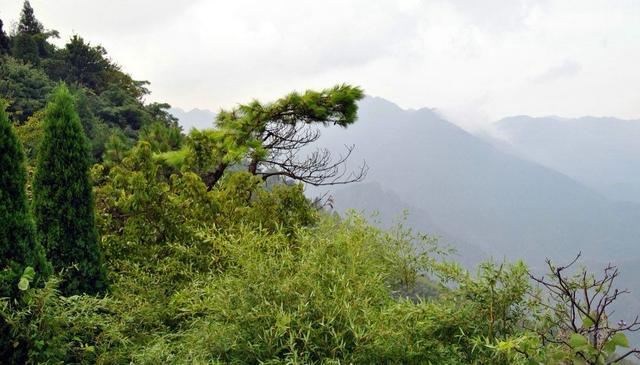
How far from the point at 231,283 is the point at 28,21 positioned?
28517mm

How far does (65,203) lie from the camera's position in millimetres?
4480

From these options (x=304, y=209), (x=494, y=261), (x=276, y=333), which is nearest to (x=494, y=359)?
(x=494, y=261)

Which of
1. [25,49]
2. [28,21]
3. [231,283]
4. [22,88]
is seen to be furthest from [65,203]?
[28,21]

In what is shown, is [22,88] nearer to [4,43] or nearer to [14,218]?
[4,43]

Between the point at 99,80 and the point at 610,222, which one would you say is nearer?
the point at 99,80

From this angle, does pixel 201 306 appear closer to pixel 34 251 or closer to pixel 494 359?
pixel 34 251

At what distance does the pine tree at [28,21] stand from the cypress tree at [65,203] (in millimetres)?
25394

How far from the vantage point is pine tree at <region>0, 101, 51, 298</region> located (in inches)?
138

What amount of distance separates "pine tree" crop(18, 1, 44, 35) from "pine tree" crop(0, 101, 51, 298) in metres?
26.1

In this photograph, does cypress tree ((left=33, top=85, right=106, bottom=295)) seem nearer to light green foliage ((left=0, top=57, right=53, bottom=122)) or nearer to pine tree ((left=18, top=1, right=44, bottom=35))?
light green foliage ((left=0, top=57, right=53, bottom=122))

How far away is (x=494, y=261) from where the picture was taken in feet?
9.60

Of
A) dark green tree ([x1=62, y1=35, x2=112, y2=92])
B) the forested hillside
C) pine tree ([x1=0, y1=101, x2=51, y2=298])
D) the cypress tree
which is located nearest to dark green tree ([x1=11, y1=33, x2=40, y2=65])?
dark green tree ([x1=62, y1=35, x2=112, y2=92])

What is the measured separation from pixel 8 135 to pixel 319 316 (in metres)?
3.11

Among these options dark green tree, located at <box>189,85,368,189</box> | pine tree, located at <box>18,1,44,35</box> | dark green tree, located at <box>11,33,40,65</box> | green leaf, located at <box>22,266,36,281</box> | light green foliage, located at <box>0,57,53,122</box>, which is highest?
pine tree, located at <box>18,1,44,35</box>
